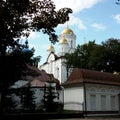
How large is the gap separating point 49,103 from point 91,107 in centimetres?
516

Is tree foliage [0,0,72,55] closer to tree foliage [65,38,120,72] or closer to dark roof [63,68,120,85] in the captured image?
dark roof [63,68,120,85]

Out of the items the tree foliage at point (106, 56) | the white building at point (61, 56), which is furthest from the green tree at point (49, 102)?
the white building at point (61, 56)

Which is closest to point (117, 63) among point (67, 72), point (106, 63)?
point (106, 63)

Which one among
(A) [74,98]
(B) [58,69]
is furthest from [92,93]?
(B) [58,69]

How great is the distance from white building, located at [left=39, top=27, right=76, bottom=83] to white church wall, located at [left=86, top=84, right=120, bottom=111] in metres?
41.1

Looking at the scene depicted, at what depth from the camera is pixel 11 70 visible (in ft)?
54.1

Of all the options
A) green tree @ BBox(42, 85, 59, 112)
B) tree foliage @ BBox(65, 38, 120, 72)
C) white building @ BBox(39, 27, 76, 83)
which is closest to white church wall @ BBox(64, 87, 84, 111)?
green tree @ BBox(42, 85, 59, 112)

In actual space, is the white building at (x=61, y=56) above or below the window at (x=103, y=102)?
above

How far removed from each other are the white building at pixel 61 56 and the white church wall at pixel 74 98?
133 feet

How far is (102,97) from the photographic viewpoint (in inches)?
1490

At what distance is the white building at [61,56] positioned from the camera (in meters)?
81.3

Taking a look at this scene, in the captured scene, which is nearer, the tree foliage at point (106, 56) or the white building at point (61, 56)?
the tree foliage at point (106, 56)

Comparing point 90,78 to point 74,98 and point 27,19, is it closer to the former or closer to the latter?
point 74,98

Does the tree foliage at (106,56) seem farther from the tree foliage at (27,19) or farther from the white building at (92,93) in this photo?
the tree foliage at (27,19)
